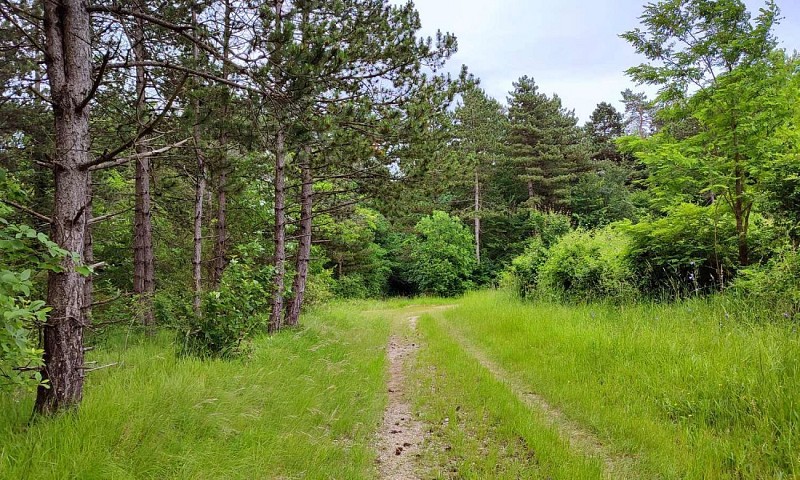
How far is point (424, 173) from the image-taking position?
8836 mm

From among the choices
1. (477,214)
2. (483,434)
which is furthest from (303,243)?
(477,214)

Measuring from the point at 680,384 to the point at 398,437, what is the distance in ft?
10.6

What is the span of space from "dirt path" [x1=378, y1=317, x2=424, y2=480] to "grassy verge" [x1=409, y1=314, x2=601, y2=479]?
15cm

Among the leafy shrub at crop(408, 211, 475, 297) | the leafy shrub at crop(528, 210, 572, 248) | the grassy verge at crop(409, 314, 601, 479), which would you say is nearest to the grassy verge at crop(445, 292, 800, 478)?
the grassy verge at crop(409, 314, 601, 479)

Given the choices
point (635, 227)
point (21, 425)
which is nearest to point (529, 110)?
point (635, 227)

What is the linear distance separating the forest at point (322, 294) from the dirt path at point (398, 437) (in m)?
0.04

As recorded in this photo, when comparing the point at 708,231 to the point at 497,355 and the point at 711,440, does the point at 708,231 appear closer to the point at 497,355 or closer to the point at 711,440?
the point at 497,355

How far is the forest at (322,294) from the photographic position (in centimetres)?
298

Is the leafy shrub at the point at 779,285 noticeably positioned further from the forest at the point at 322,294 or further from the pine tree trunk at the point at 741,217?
the pine tree trunk at the point at 741,217

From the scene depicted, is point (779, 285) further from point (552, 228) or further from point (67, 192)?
point (552, 228)

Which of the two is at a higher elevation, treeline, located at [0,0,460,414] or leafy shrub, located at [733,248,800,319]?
treeline, located at [0,0,460,414]

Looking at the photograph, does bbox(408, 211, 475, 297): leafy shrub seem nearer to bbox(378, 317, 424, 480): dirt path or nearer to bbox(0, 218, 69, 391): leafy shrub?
bbox(378, 317, 424, 480): dirt path

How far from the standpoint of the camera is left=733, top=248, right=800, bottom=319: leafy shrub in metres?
5.28

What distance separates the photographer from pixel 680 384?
444 centimetres
